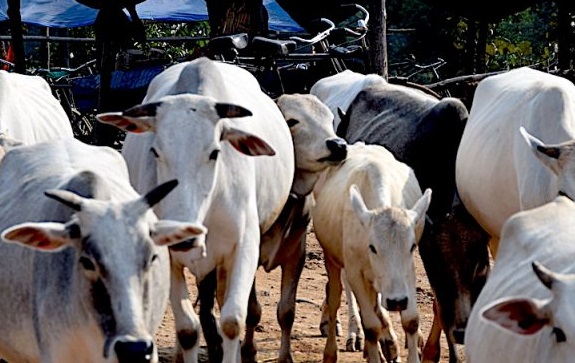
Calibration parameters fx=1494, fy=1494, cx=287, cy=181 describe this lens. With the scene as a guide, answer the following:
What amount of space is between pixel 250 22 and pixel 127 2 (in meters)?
1.17

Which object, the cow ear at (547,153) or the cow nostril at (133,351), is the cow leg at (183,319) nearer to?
the cow ear at (547,153)

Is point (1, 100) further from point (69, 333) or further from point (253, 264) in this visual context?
point (69, 333)

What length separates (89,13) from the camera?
22312 millimetres

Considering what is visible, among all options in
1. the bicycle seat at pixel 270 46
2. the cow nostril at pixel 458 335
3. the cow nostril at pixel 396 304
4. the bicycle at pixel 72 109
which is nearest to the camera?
the cow nostril at pixel 396 304

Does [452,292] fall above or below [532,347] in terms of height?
below

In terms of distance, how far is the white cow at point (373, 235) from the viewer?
875 cm

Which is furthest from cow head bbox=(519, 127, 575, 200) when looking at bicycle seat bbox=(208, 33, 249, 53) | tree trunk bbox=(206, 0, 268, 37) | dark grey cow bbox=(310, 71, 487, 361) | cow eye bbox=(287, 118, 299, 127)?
tree trunk bbox=(206, 0, 268, 37)

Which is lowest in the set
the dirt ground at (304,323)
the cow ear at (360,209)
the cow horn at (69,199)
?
the dirt ground at (304,323)

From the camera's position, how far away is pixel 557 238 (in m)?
6.14

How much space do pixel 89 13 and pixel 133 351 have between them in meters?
17.2

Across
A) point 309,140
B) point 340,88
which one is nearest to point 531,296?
point 309,140

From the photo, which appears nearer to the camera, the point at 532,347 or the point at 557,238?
the point at 532,347

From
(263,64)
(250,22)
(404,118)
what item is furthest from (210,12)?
(404,118)

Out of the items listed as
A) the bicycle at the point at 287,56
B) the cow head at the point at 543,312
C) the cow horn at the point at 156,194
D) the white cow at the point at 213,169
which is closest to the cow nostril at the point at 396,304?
the white cow at the point at 213,169
